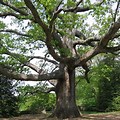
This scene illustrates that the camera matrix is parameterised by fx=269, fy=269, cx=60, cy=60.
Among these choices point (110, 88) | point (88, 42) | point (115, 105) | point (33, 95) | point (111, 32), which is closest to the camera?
point (111, 32)

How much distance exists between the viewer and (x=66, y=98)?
1526 cm

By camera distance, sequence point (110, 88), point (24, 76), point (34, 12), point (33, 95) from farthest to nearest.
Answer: point (110, 88) < point (33, 95) < point (24, 76) < point (34, 12)

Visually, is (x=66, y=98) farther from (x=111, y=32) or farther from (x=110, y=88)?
(x=110, y=88)

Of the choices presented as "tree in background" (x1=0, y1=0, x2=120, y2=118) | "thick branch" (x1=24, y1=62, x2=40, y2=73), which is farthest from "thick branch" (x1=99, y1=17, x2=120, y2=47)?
"thick branch" (x1=24, y1=62, x2=40, y2=73)

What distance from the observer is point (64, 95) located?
1539 centimetres

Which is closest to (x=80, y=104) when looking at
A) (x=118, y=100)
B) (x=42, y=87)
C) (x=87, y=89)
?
(x=87, y=89)

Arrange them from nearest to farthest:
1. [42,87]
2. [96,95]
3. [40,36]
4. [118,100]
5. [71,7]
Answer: [71,7], [40,36], [42,87], [118,100], [96,95]

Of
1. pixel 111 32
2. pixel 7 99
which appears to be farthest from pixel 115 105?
pixel 111 32

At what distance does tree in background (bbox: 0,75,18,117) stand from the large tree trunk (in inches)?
204

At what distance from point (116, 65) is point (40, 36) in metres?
11.2

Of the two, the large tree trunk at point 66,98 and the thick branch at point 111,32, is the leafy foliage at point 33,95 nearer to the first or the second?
the large tree trunk at point 66,98

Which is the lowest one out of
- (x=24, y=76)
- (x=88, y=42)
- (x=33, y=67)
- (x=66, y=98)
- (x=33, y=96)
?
(x=66, y=98)

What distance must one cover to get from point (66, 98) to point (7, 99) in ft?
19.8

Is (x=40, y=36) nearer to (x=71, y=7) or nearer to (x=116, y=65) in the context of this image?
(x=71, y=7)
